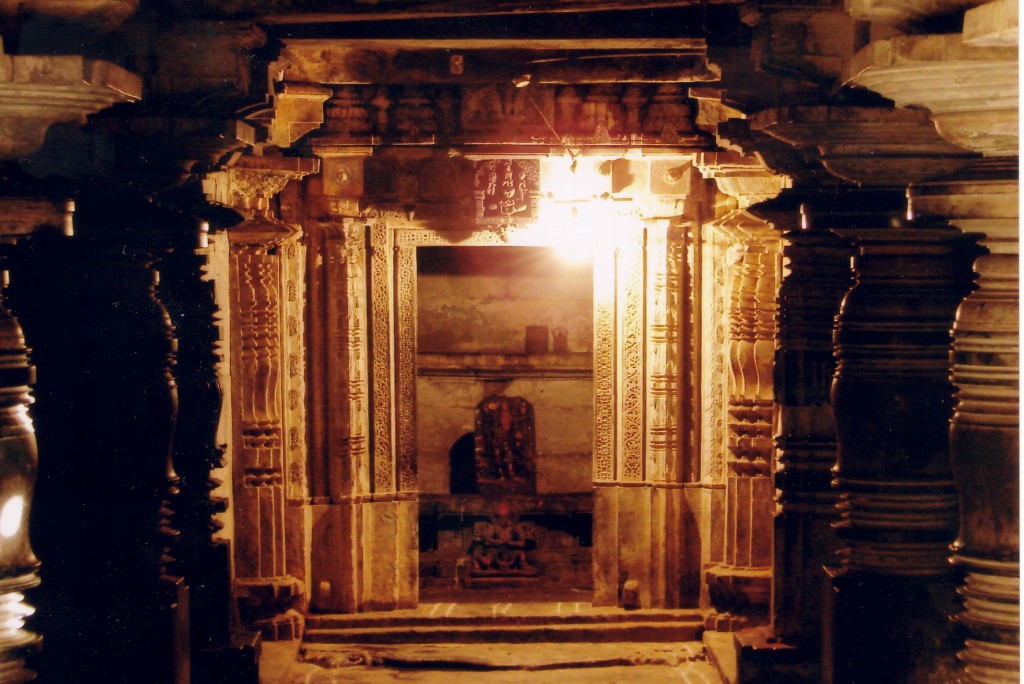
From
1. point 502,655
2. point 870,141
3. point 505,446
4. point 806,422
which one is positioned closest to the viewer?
point 870,141

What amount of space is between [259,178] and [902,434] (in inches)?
172

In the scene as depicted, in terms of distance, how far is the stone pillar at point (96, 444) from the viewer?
16.0ft

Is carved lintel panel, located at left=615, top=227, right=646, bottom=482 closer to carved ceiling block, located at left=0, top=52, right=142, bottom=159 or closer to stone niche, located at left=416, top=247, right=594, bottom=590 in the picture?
stone niche, located at left=416, top=247, right=594, bottom=590

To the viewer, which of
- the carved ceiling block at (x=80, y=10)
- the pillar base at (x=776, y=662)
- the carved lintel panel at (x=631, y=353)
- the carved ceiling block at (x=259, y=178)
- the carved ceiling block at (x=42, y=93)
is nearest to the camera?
the carved ceiling block at (x=42, y=93)

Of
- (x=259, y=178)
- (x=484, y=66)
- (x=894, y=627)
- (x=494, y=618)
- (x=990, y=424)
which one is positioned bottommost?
(x=494, y=618)

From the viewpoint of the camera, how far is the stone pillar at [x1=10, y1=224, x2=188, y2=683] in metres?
4.88

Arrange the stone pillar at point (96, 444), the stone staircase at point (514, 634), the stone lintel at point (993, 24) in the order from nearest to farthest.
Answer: the stone lintel at point (993, 24), the stone pillar at point (96, 444), the stone staircase at point (514, 634)

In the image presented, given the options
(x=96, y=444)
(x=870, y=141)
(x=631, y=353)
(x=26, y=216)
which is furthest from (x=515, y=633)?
(x=26, y=216)

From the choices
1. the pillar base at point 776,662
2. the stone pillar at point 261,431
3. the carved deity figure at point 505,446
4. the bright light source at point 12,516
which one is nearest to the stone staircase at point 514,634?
the stone pillar at point 261,431

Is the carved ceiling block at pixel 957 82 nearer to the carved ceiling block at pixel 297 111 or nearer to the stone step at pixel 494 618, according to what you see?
the carved ceiling block at pixel 297 111

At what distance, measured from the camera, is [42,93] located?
402cm

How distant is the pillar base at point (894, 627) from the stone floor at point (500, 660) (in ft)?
9.40

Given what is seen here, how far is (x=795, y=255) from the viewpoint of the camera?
608 centimetres

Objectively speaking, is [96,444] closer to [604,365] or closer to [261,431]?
[261,431]
